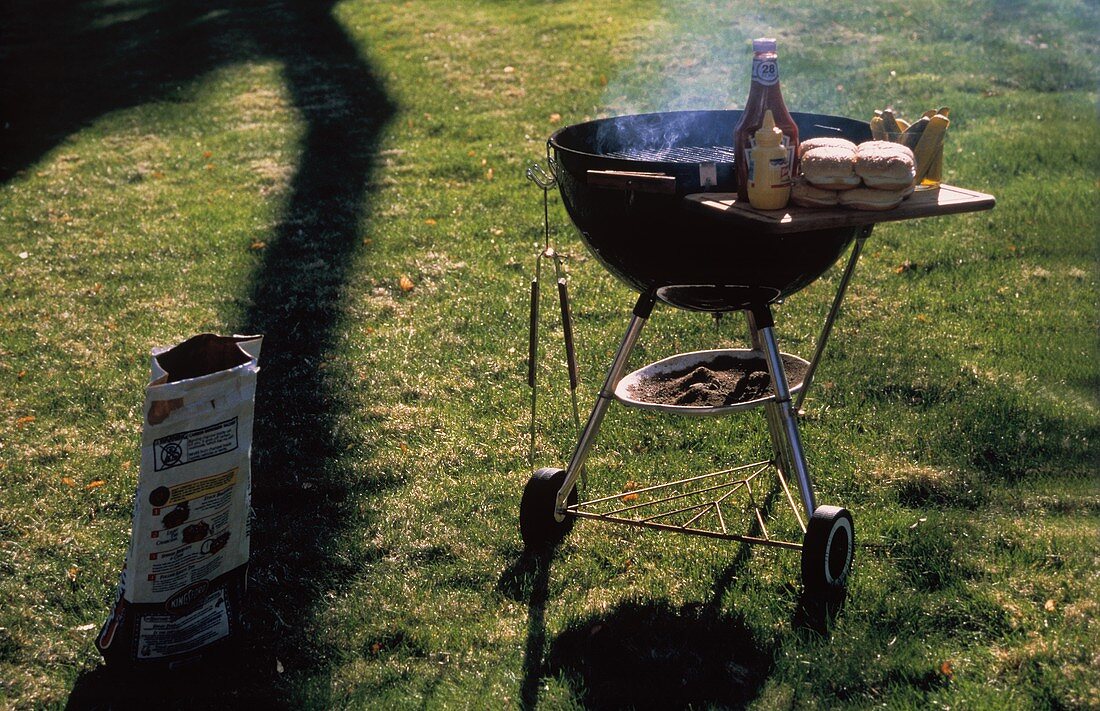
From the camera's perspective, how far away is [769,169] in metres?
2.76

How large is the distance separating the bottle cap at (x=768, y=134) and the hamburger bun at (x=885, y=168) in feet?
0.71

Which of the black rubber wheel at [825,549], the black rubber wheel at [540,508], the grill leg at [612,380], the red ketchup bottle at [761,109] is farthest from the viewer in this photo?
the black rubber wheel at [540,508]

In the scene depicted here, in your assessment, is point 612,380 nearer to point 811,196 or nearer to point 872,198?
point 811,196

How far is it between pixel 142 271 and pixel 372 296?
1.54m

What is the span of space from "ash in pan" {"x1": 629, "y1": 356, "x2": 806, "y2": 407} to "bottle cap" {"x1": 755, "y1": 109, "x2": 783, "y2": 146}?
0.88 m

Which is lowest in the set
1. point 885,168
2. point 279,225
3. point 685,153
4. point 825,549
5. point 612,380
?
point 279,225

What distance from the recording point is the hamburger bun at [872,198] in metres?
2.76

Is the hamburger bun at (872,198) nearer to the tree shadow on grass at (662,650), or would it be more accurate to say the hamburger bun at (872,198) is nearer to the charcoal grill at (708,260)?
the charcoal grill at (708,260)

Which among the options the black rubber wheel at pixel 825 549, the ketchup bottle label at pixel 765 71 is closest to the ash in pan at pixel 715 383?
the black rubber wheel at pixel 825 549

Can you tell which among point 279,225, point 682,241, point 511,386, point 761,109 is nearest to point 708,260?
point 682,241

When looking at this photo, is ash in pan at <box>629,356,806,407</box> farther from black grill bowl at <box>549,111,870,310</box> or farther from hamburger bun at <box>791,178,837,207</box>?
hamburger bun at <box>791,178,837,207</box>

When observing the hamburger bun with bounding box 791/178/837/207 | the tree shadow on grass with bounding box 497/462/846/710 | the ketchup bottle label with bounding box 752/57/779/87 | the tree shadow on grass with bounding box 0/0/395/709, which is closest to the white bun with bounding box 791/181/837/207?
the hamburger bun with bounding box 791/178/837/207

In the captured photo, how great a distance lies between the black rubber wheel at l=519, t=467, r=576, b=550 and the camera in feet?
11.3

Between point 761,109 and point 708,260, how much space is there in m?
0.44
